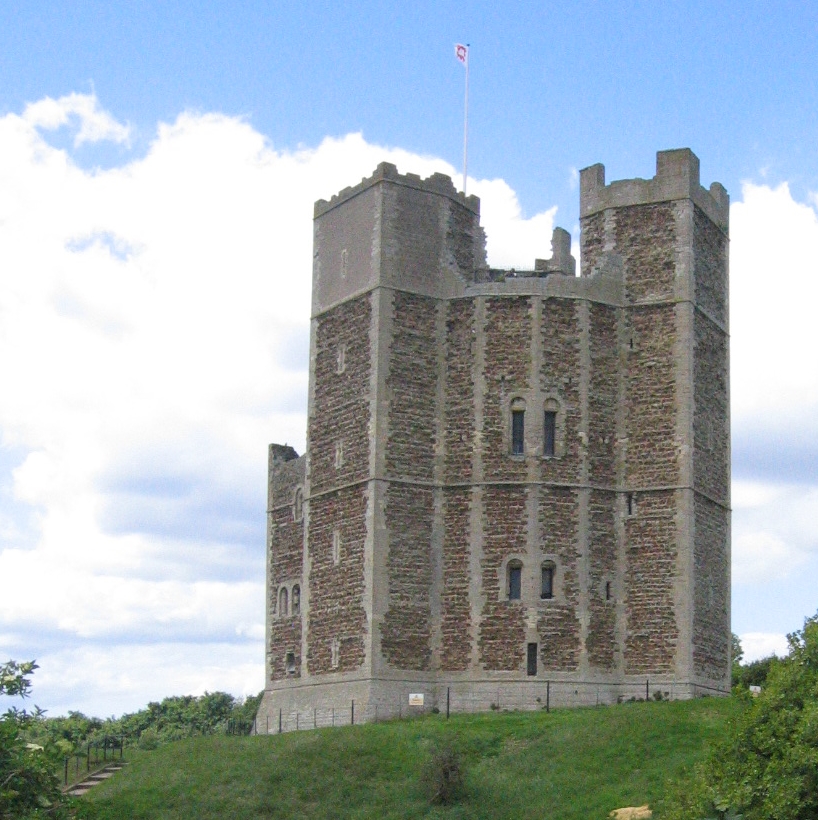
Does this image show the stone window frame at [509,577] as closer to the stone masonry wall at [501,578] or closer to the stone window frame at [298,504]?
the stone masonry wall at [501,578]

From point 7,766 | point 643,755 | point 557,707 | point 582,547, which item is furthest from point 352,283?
point 7,766

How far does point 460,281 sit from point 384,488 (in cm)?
716

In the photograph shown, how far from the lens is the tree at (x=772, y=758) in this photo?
1209 inches

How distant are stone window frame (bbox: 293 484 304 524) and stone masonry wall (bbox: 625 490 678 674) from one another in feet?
40.1

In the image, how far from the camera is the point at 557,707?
52344mm

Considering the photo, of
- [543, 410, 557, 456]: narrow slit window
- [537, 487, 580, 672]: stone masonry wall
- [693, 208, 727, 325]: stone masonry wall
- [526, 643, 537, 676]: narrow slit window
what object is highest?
[693, 208, 727, 325]: stone masonry wall

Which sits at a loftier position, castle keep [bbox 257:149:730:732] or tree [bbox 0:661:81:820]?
castle keep [bbox 257:149:730:732]

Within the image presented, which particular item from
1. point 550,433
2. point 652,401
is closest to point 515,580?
point 550,433

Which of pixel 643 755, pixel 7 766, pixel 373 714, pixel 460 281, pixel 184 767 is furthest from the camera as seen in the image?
pixel 460 281

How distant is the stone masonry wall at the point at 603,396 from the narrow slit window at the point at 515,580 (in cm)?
368

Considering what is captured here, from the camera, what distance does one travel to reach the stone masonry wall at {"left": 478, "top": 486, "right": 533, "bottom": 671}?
53062mm

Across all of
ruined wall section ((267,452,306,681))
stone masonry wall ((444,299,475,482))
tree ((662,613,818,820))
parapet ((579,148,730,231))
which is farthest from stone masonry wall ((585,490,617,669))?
tree ((662,613,818,820))

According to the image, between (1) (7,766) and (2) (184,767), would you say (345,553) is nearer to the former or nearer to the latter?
(2) (184,767)

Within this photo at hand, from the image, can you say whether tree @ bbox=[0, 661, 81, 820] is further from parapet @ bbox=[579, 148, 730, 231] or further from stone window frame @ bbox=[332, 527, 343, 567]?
parapet @ bbox=[579, 148, 730, 231]
